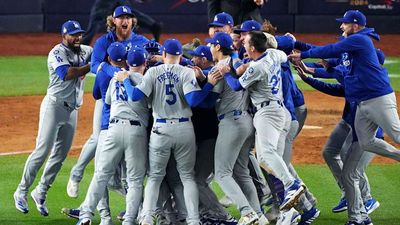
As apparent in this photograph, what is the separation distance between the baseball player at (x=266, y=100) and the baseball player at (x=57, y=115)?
2014 millimetres

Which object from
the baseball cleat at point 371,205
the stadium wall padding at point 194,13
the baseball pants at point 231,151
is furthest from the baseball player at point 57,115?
the stadium wall padding at point 194,13

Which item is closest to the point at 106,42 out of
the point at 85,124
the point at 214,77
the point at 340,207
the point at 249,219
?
the point at 214,77

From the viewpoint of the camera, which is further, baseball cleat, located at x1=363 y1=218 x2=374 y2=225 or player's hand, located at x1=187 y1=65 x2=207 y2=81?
baseball cleat, located at x1=363 y1=218 x2=374 y2=225

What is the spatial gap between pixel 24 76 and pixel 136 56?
1100 centimetres

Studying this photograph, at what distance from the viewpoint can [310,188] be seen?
1171cm

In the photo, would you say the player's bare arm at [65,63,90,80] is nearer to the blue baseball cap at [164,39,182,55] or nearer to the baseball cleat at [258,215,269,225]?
the blue baseball cap at [164,39,182,55]

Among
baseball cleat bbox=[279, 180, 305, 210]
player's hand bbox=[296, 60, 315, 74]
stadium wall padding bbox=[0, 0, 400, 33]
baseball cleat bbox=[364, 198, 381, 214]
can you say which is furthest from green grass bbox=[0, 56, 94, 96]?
baseball cleat bbox=[279, 180, 305, 210]

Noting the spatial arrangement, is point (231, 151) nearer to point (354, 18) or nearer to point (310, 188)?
point (354, 18)

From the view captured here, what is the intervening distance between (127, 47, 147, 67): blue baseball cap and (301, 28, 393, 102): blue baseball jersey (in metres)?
1.80

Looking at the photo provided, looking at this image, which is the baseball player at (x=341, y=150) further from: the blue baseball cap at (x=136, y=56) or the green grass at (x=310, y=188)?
the blue baseball cap at (x=136, y=56)

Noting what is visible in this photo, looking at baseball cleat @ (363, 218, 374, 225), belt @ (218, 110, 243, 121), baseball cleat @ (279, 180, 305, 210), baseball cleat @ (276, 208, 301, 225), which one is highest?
belt @ (218, 110, 243, 121)

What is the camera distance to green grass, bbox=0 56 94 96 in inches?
720

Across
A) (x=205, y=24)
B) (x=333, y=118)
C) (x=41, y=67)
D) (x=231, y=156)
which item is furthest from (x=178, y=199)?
(x=205, y=24)

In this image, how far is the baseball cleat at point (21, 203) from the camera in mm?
10508
